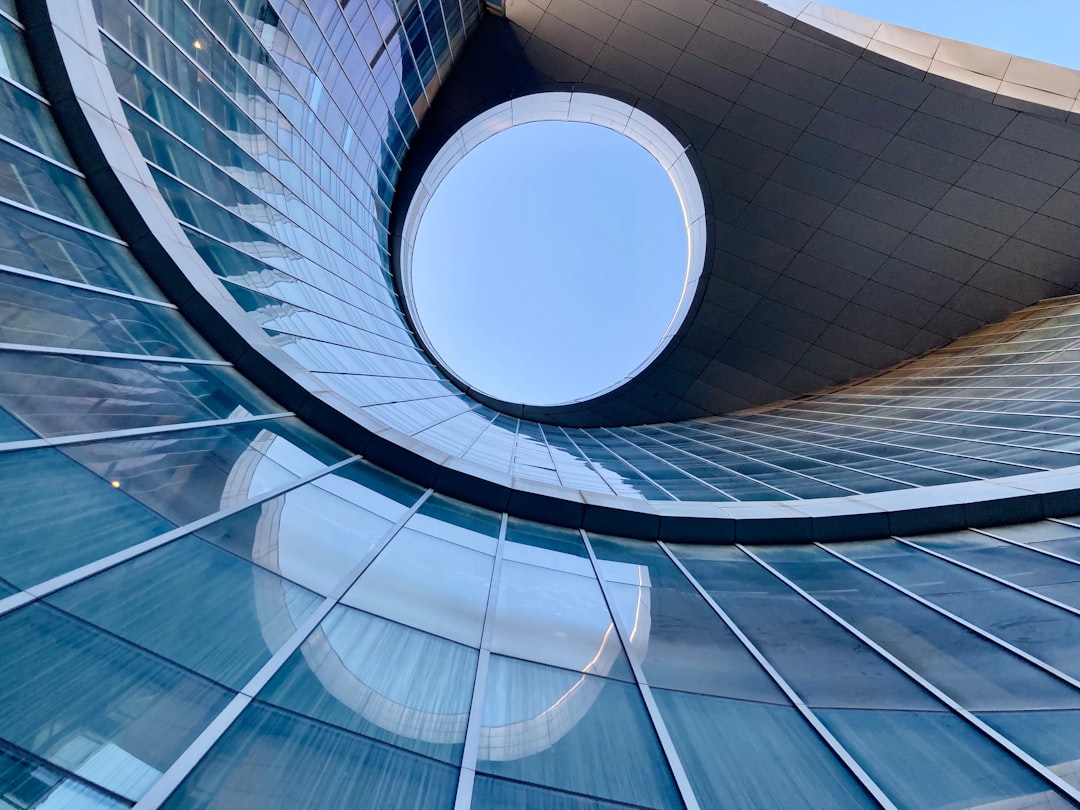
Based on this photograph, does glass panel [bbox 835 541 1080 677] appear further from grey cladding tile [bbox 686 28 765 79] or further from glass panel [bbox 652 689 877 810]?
grey cladding tile [bbox 686 28 765 79]

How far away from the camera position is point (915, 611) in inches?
324

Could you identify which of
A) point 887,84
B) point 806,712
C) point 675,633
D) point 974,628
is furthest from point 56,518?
point 887,84

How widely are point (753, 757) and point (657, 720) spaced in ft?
2.78

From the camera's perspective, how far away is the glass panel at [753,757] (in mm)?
5094

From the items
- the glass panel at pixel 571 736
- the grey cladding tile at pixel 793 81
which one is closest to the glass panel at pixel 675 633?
the glass panel at pixel 571 736

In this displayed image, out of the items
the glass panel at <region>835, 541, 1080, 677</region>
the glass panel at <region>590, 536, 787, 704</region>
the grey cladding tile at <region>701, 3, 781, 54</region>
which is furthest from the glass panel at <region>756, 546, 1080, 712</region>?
the grey cladding tile at <region>701, 3, 781, 54</region>

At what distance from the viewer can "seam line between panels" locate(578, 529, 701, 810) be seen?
198 inches

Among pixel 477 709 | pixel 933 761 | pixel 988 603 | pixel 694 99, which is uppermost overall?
pixel 694 99

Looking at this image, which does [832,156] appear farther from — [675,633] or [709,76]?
[675,633]

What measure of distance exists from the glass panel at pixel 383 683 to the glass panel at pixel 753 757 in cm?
196

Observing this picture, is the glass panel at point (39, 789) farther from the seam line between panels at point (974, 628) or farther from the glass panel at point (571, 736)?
the seam line between panels at point (974, 628)

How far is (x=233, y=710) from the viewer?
14.1ft

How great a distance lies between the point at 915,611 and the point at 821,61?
82.0 ft

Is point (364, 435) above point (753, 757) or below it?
above
